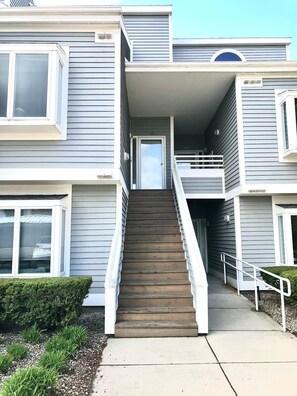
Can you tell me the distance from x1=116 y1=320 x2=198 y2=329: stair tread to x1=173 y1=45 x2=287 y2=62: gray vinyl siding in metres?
10.3

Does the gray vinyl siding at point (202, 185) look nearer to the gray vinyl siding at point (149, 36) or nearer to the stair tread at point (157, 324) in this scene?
the gray vinyl siding at point (149, 36)

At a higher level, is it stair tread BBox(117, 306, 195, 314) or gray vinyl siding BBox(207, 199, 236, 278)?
gray vinyl siding BBox(207, 199, 236, 278)

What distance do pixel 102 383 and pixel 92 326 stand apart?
204 cm

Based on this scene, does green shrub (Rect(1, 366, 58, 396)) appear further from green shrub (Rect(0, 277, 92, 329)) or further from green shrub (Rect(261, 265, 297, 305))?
green shrub (Rect(261, 265, 297, 305))

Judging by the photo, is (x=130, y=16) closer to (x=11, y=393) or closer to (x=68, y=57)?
(x=68, y=57)

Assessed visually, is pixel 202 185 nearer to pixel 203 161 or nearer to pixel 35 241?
pixel 203 161

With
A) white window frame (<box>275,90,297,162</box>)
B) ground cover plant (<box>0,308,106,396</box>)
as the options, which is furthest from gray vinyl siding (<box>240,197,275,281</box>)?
ground cover plant (<box>0,308,106,396</box>)

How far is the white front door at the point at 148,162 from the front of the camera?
11234 mm

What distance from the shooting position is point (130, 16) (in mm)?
11461

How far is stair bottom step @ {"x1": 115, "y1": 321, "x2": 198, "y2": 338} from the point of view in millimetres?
4797

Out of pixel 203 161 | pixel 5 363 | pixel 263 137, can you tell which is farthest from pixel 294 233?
pixel 5 363

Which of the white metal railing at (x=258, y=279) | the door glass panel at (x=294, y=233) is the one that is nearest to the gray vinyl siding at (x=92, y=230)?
the white metal railing at (x=258, y=279)

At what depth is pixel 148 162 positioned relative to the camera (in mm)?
11383

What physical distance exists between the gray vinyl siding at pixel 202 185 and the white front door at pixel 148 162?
1.73 metres
